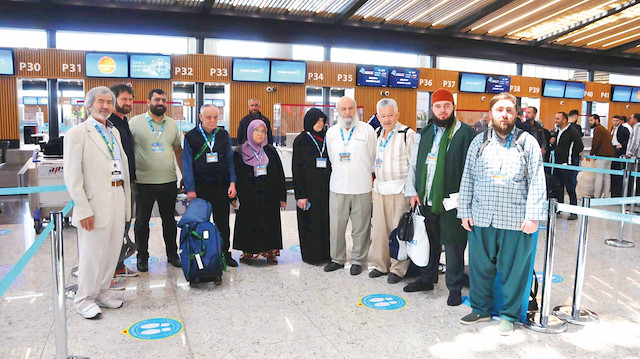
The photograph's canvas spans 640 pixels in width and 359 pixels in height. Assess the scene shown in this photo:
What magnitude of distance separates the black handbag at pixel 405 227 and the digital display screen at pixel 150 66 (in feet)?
28.5

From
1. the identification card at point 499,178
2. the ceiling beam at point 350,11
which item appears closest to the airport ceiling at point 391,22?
the ceiling beam at point 350,11

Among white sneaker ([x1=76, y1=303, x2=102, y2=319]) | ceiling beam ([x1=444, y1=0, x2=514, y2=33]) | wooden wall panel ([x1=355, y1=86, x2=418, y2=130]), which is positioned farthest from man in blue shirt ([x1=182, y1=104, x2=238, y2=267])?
ceiling beam ([x1=444, y1=0, x2=514, y2=33])

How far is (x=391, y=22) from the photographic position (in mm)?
12711

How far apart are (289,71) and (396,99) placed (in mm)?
3362

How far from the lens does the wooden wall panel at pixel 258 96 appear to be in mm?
11336

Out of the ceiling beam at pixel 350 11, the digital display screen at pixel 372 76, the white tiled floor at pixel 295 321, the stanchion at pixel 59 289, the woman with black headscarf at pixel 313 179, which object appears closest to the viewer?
the stanchion at pixel 59 289

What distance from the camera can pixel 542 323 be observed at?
9.37ft

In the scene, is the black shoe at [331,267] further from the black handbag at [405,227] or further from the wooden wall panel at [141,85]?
the wooden wall panel at [141,85]

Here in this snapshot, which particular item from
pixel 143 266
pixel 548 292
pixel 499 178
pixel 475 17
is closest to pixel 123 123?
pixel 143 266

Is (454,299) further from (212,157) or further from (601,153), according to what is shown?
(601,153)

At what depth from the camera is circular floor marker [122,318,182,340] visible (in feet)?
8.91

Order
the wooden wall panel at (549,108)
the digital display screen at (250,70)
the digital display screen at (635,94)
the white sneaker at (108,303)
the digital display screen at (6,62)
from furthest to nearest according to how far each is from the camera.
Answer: the digital display screen at (635,94) < the wooden wall panel at (549,108) < the digital display screen at (250,70) < the digital display screen at (6,62) < the white sneaker at (108,303)

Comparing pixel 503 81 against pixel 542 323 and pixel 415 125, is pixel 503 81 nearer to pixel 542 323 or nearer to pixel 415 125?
pixel 415 125

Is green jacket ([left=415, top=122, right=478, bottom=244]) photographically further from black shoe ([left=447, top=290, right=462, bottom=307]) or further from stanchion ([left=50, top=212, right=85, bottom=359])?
stanchion ([left=50, top=212, right=85, bottom=359])
